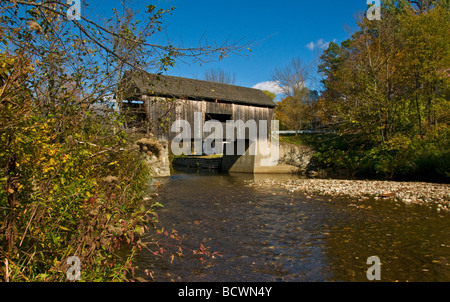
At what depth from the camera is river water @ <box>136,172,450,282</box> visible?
5.05 meters

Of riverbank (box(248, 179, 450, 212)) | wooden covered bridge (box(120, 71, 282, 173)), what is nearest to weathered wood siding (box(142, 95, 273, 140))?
wooden covered bridge (box(120, 71, 282, 173))

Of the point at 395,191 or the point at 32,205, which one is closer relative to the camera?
the point at 32,205

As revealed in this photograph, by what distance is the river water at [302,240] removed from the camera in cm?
505

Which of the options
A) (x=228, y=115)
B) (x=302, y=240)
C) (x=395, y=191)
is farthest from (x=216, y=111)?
(x=302, y=240)

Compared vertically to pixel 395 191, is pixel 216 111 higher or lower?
higher

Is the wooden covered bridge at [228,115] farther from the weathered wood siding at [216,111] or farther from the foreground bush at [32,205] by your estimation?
the foreground bush at [32,205]

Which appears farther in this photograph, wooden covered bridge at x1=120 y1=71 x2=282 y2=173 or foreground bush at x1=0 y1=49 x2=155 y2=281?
wooden covered bridge at x1=120 y1=71 x2=282 y2=173

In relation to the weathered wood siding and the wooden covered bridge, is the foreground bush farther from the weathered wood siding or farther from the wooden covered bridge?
the wooden covered bridge

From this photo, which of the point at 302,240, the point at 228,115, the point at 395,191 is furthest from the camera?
the point at 228,115

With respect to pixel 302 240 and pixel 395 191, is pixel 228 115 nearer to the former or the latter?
pixel 395 191

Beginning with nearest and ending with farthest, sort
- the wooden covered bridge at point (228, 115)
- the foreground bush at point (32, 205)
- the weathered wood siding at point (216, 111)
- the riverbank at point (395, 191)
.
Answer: the foreground bush at point (32, 205) < the riverbank at point (395, 191) < the weathered wood siding at point (216, 111) < the wooden covered bridge at point (228, 115)

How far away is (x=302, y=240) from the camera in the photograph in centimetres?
689

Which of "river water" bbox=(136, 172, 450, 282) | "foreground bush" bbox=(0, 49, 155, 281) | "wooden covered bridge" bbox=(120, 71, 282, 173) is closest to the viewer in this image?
"foreground bush" bbox=(0, 49, 155, 281)

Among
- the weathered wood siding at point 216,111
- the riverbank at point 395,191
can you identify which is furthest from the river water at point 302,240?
the weathered wood siding at point 216,111
